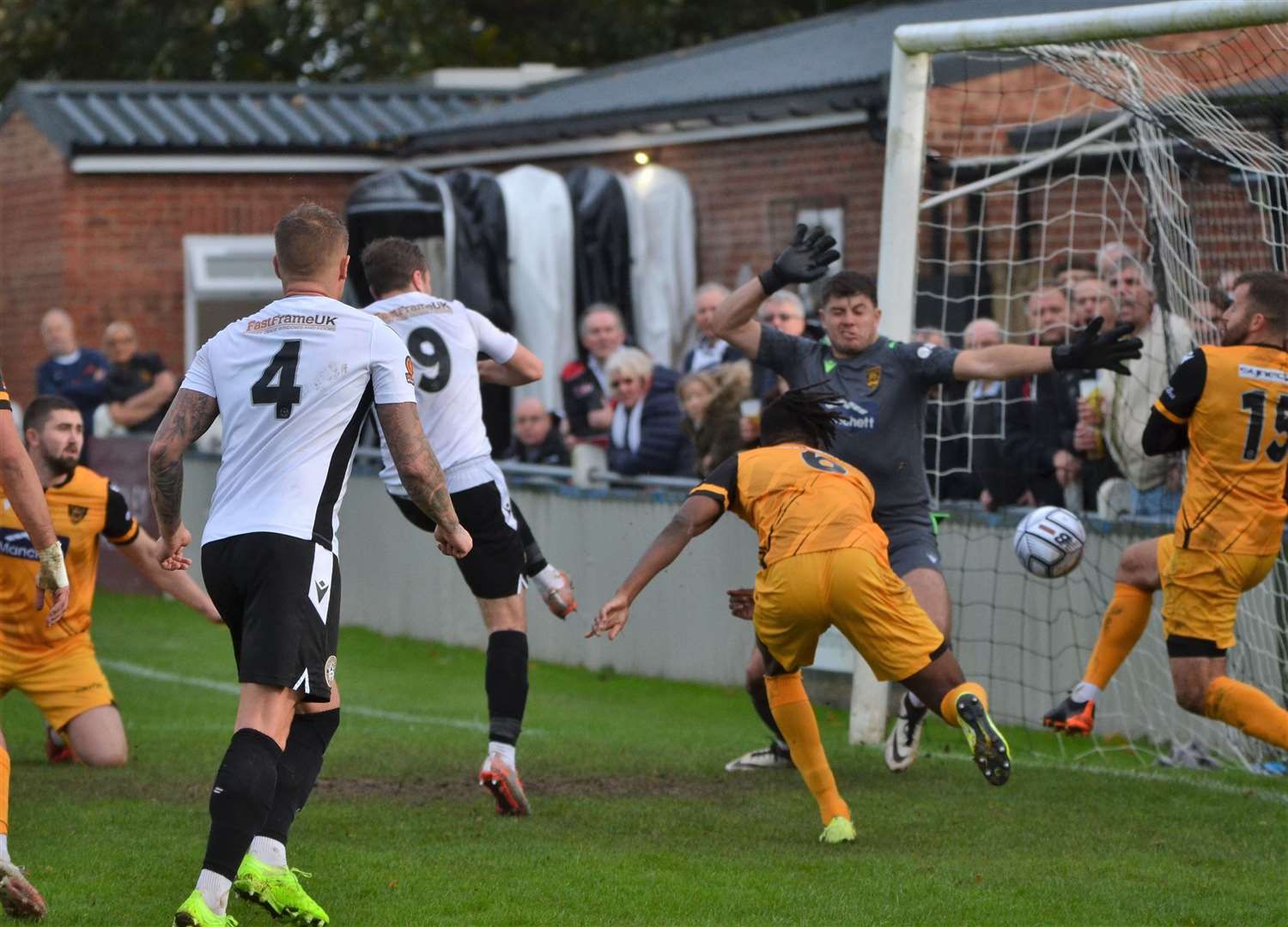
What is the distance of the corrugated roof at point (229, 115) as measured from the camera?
21406mm

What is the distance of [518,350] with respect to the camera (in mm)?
8430

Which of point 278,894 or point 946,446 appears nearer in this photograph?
point 278,894

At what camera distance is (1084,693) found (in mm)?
8328

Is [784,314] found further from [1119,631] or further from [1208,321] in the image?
[1119,631]

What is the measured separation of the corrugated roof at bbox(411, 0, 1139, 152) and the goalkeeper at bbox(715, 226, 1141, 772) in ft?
23.5

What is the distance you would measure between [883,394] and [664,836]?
2167 mm

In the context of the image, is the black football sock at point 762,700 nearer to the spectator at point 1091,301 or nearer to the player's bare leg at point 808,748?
the player's bare leg at point 808,748

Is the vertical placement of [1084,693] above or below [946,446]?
below

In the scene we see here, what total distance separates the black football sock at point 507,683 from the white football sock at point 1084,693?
233cm

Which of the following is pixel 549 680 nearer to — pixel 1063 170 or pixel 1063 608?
pixel 1063 608

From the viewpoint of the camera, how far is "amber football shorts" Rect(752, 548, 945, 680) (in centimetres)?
709

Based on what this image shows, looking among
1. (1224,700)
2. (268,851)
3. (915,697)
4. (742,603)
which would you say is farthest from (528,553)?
(1224,700)

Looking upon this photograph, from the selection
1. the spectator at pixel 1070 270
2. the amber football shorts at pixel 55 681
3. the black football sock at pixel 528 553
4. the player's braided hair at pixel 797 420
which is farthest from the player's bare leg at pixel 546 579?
the spectator at pixel 1070 270

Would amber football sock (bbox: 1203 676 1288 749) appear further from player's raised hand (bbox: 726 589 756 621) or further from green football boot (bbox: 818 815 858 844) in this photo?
player's raised hand (bbox: 726 589 756 621)
